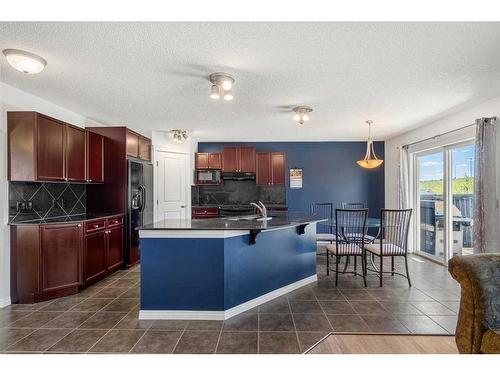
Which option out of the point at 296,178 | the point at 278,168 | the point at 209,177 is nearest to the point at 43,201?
the point at 209,177

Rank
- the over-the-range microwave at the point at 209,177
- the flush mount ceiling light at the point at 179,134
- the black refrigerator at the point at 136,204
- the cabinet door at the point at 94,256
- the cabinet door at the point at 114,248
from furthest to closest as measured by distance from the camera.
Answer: the over-the-range microwave at the point at 209,177
the flush mount ceiling light at the point at 179,134
the black refrigerator at the point at 136,204
the cabinet door at the point at 114,248
the cabinet door at the point at 94,256

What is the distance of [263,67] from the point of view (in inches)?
87.8

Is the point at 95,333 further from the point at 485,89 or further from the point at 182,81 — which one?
the point at 485,89

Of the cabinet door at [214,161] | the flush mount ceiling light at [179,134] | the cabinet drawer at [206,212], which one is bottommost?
the cabinet drawer at [206,212]

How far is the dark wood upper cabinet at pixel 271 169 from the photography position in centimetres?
566

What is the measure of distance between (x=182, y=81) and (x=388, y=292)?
3.30m

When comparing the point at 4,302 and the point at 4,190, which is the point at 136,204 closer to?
the point at 4,190

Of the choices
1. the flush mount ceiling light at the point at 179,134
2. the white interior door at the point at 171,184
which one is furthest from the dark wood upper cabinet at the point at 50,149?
the white interior door at the point at 171,184

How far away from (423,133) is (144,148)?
16.2ft

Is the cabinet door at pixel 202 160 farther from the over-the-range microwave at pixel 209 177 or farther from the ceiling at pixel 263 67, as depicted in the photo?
the ceiling at pixel 263 67

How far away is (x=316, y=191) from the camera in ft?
19.5

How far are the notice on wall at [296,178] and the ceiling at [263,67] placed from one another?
85.8 inches

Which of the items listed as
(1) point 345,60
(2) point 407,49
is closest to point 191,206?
(1) point 345,60

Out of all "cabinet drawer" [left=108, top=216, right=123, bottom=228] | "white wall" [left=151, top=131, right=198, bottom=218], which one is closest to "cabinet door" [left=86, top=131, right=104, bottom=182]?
"cabinet drawer" [left=108, top=216, right=123, bottom=228]
